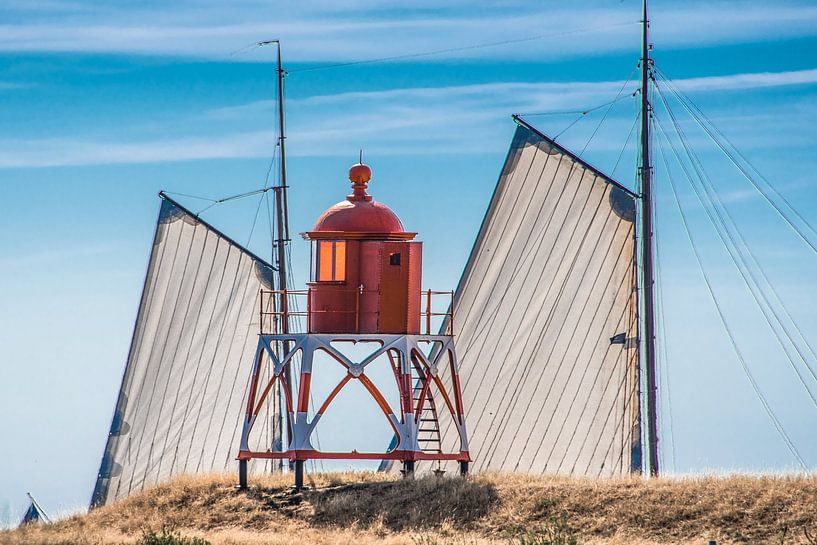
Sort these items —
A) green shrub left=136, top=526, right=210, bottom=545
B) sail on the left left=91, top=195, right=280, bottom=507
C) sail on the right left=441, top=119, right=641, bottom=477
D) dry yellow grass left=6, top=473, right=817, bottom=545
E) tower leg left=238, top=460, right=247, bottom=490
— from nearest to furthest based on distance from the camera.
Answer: dry yellow grass left=6, top=473, right=817, bottom=545
green shrub left=136, top=526, right=210, bottom=545
tower leg left=238, top=460, right=247, bottom=490
sail on the right left=441, top=119, right=641, bottom=477
sail on the left left=91, top=195, right=280, bottom=507

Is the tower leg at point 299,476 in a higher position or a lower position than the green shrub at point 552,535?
higher

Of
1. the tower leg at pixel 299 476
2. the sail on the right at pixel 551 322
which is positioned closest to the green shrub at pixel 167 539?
the tower leg at pixel 299 476

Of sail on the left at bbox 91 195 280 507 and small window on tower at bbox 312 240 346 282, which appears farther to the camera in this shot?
sail on the left at bbox 91 195 280 507

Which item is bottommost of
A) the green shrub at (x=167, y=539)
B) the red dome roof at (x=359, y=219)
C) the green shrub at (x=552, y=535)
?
the green shrub at (x=167, y=539)

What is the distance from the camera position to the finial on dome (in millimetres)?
44969

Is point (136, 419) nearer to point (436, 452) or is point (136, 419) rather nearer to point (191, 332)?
point (191, 332)

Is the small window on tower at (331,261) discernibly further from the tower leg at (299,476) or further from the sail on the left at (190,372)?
the sail on the left at (190,372)

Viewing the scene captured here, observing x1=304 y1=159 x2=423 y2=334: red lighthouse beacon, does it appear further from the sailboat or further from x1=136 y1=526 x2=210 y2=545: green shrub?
x1=136 y1=526 x2=210 y2=545: green shrub

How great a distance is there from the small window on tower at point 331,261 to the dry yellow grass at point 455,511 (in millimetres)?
5465

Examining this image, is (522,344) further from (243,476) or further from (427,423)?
(243,476)

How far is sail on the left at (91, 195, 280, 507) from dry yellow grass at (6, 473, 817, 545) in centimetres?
713

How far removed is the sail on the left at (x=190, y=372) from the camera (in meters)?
53.9

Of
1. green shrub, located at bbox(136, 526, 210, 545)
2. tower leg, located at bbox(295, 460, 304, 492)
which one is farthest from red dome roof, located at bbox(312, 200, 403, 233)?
green shrub, located at bbox(136, 526, 210, 545)

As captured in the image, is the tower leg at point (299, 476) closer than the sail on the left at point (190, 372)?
Yes
